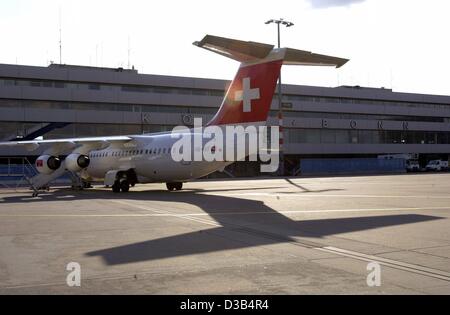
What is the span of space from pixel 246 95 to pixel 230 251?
15021 mm

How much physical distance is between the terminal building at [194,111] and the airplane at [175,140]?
842 inches

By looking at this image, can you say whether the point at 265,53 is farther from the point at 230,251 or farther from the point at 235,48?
the point at 230,251

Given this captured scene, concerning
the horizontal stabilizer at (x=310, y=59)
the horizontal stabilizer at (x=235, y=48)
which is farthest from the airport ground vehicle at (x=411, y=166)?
the horizontal stabilizer at (x=235, y=48)

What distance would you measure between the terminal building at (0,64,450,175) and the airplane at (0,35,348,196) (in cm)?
2138

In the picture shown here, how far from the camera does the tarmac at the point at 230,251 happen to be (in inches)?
285

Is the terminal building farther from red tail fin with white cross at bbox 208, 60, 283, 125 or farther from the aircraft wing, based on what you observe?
red tail fin with white cross at bbox 208, 60, 283, 125

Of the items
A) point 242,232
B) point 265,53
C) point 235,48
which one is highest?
point 265,53

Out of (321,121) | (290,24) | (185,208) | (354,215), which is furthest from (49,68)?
(354,215)

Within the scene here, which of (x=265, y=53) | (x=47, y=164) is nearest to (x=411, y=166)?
(x=47, y=164)

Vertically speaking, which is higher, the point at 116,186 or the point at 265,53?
the point at 265,53

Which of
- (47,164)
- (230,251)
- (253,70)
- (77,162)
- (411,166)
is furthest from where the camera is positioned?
(411,166)

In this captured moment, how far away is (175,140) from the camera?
92.8 ft

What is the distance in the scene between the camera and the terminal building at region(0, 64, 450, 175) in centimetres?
5619

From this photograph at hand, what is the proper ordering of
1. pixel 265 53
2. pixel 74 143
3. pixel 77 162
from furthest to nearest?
pixel 77 162, pixel 74 143, pixel 265 53
